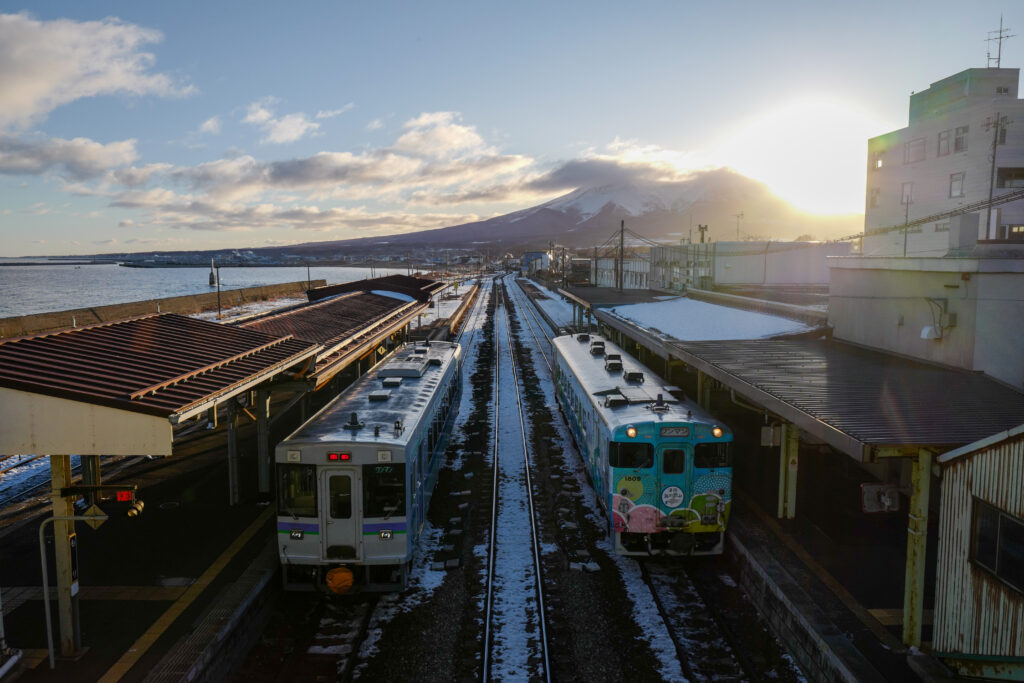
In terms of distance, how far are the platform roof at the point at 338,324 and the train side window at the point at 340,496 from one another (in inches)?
173

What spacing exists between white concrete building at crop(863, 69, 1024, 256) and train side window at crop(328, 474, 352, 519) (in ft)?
108

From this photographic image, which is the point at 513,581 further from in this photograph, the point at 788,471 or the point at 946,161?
the point at 946,161

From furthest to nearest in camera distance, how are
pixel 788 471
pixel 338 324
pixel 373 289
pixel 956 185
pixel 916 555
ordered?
1. pixel 956 185
2. pixel 373 289
3. pixel 338 324
4. pixel 788 471
5. pixel 916 555

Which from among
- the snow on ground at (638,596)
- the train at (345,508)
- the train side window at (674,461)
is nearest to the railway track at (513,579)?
the snow on ground at (638,596)

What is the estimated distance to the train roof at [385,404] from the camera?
10.6m

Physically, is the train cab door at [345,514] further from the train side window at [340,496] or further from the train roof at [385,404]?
the train roof at [385,404]

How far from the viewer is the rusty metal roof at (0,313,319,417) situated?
321 inches

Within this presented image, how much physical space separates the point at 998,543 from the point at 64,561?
34.7 feet

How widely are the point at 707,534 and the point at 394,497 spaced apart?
5.31 meters

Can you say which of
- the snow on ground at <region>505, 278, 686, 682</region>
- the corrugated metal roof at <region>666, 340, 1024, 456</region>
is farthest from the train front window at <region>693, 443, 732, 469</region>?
the snow on ground at <region>505, 278, 686, 682</region>

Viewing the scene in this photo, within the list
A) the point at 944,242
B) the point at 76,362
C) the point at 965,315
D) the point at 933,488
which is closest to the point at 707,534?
the point at 933,488

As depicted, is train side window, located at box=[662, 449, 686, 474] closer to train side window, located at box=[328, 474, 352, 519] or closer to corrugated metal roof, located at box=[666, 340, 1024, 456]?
corrugated metal roof, located at box=[666, 340, 1024, 456]

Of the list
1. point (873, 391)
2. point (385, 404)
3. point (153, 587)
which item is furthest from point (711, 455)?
point (153, 587)

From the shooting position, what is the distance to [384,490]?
10.3 metres
